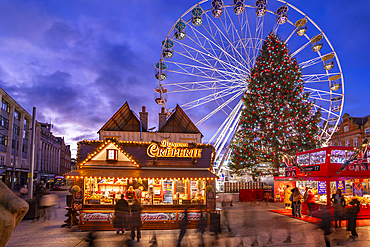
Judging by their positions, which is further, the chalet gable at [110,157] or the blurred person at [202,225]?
the chalet gable at [110,157]

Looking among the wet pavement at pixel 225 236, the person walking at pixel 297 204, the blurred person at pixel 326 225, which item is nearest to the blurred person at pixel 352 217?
the wet pavement at pixel 225 236

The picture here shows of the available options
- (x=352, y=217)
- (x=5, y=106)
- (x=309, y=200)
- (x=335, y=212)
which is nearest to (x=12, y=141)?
(x=5, y=106)

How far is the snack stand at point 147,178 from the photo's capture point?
13.7 m

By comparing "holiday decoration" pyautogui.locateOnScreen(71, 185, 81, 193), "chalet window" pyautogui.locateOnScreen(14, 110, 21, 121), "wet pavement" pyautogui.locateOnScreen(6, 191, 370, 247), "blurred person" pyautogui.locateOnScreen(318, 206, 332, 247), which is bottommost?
"wet pavement" pyautogui.locateOnScreen(6, 191, 370, 247)

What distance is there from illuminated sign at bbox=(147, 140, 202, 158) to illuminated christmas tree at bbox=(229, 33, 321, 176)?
13.2m

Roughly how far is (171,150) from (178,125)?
8328 mm

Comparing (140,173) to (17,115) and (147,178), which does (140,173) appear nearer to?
(147,178)

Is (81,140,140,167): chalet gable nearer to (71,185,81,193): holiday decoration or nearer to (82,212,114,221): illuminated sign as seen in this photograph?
(71,185,81,193): holiday decoration

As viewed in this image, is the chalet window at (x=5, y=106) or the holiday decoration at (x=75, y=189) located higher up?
the chalet window at (x=5, y=106)

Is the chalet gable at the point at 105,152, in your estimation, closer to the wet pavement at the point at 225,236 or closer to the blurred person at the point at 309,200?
the wet pavement at the point at 225,236

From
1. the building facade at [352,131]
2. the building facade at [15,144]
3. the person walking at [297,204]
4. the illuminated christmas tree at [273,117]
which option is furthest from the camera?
the building facade at [352,131]

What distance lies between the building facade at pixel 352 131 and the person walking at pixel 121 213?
152 feet

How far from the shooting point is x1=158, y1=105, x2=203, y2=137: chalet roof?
76.6 ft

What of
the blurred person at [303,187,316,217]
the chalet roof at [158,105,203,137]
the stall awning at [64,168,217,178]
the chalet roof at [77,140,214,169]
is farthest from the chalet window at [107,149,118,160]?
the blurred person at [303,187,316,217]
